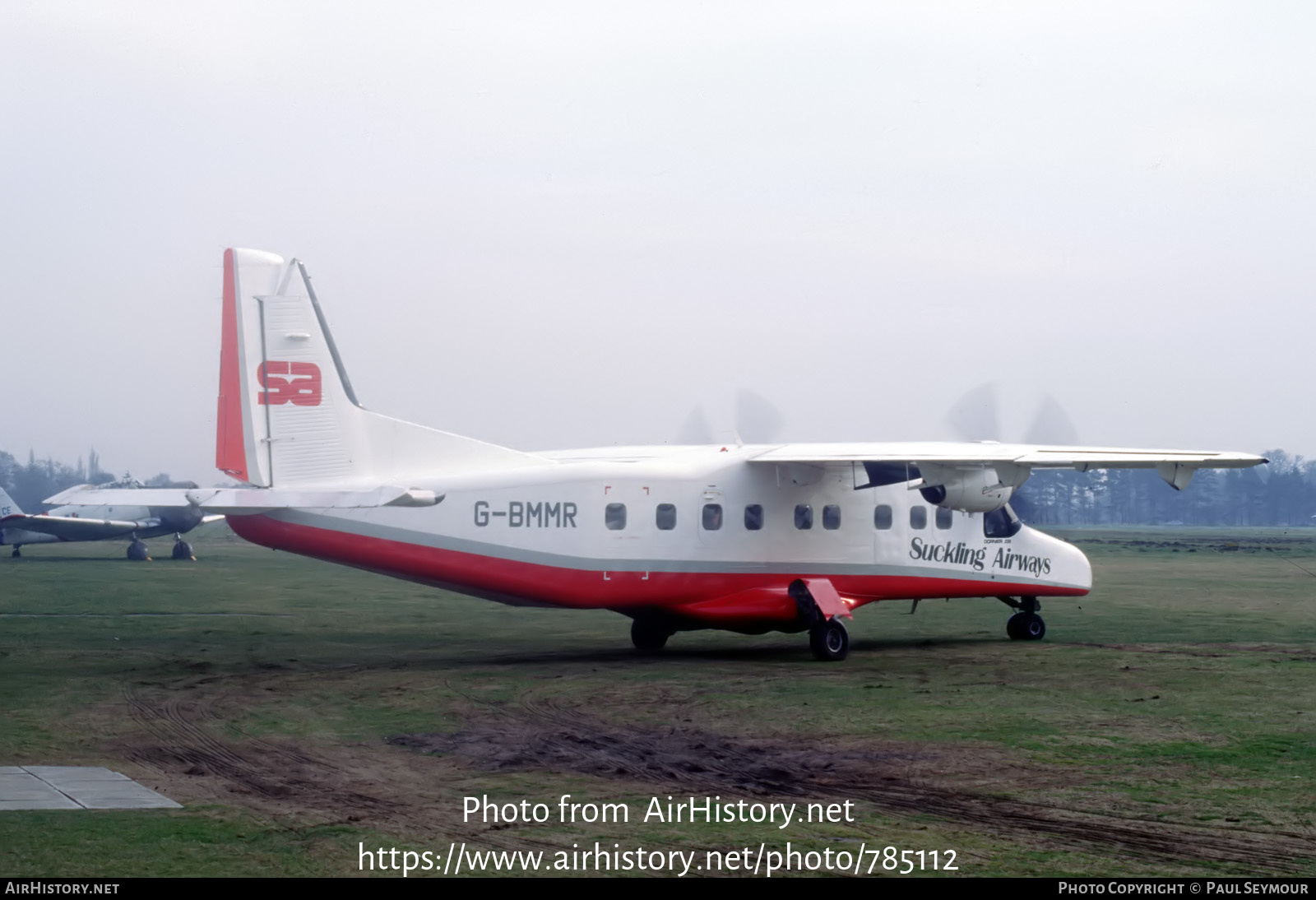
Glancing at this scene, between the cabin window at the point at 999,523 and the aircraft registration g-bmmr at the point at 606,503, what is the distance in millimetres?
31

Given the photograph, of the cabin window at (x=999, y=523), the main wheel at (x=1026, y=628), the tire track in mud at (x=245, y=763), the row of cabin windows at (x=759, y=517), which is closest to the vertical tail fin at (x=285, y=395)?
the row of cabin windows at (x=759, y=517)

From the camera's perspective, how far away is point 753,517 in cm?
2006

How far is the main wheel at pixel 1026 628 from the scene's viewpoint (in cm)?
2233

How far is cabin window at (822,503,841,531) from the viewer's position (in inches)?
813

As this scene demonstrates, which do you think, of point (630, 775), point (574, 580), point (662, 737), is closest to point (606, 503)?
point (574, 580)

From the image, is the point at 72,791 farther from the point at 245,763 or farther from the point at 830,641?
the point at 830,641

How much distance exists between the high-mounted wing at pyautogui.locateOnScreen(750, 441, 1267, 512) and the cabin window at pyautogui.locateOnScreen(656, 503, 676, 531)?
1.52 meters

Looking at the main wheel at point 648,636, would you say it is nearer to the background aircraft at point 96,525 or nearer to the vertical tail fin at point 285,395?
the vertical tail fin at point 285,395

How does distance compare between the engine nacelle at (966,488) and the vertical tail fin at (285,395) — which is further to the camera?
the engine nacelle at (966,488)

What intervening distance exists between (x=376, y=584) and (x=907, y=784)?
86.0 feet

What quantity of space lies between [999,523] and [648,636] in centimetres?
620

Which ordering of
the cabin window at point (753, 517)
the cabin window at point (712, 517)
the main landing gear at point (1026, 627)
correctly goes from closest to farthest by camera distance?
1. the cabin window at point (712, 517)
2. the cabin window at point (753, 517)
3. the main landing gear at point (1026, 627)

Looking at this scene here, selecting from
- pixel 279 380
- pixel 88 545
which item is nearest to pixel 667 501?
pixel 279 380

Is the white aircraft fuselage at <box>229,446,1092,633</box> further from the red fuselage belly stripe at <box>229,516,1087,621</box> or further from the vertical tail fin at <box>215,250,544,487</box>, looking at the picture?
the vertical tail fin at <box>215,250,544,487</box>
